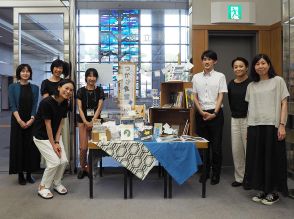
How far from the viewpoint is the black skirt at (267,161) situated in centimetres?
308

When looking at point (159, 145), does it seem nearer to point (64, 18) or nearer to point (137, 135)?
point (137, 135)

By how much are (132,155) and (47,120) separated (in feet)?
3.17

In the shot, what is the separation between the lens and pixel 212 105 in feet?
12.7

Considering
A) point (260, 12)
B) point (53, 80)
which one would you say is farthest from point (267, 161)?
point (53, 80)

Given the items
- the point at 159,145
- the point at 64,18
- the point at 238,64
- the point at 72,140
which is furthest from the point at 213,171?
the point at 64,18

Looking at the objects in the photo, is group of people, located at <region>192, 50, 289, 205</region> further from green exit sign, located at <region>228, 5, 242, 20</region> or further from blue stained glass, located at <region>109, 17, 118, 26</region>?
blue stained glass, located at <region>109, 17, 118, 26</region>

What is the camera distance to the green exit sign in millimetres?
4461

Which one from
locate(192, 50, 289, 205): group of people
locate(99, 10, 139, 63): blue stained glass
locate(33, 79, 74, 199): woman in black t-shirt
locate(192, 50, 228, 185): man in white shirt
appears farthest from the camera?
locate(99, 10, 139, 63): blue stained glass

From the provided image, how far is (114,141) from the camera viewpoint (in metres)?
3.35

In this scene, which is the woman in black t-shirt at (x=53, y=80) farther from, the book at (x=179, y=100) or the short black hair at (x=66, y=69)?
the book at (x=179, y=100)

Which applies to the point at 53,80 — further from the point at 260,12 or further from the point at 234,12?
the point at 260,12

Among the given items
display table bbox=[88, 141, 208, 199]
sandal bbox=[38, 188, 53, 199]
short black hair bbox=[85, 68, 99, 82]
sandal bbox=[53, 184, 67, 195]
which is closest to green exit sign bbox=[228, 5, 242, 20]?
short black hair bbox=[85, 68, 99, 82]

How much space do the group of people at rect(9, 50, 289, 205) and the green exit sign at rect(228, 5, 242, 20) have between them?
0.99m

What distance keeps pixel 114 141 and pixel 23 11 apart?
2493 millimetres
